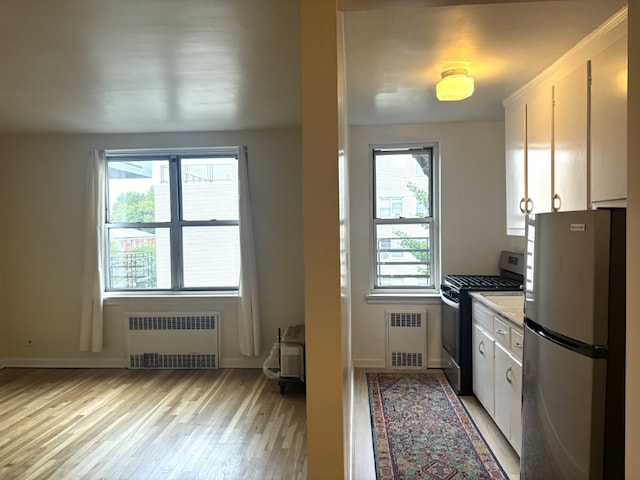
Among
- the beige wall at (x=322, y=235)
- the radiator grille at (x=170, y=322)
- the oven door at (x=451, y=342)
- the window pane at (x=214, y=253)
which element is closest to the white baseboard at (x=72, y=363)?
the radiator grille at (x=170, y=322)

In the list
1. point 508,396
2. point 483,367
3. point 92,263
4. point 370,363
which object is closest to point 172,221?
point 92,263

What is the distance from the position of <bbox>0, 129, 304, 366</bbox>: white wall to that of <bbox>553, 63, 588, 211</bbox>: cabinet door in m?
2.46

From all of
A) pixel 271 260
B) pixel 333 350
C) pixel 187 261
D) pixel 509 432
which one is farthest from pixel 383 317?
pixel 333 350

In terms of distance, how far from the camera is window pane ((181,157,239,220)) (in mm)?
4434

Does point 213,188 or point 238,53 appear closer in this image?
point 238,53

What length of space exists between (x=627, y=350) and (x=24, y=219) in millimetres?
5203

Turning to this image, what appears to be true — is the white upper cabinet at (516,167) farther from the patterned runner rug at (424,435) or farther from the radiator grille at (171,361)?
the radiator grille at (171,361)

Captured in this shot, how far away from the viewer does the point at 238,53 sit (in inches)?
90.4

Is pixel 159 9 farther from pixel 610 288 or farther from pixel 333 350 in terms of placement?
pixel 610 288

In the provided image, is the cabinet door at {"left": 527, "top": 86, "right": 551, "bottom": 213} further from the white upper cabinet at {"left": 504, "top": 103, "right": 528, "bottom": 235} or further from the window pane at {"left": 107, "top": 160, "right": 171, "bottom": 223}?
the window pane at {"left": 107, "top": 160, "right": 171, "bottom": 223}

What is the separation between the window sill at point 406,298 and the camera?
4.08 meters

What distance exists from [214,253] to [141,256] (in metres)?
0.81

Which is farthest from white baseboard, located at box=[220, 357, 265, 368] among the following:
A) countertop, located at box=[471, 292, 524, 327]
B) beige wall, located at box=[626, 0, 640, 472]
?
beige wall, located at box=[626, 0, 640, 472]

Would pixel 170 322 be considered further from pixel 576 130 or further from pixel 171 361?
pixel 576 130
